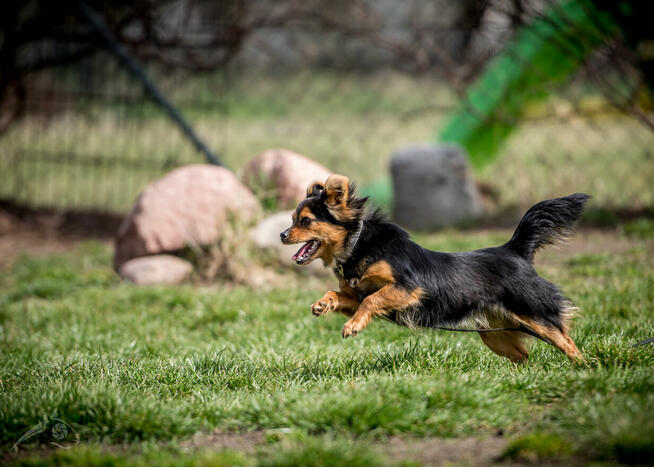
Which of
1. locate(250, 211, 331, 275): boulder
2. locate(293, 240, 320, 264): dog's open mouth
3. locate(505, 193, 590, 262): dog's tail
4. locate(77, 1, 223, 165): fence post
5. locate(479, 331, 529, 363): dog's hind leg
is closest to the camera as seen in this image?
locate(293, 240, 320, 264): dog's open mouth

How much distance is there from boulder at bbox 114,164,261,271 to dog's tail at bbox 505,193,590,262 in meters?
3.94

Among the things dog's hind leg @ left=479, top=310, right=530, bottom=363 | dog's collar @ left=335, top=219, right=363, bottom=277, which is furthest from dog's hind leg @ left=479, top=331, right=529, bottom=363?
dog's collar @ left=335, top=219, right=363, bottom=277

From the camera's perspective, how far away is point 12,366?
449cm

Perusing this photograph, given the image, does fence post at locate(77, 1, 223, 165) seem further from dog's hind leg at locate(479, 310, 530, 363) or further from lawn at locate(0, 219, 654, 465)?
dog's hind leg at locate(479, 310, 530, 363)

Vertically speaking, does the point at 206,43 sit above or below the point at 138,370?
above

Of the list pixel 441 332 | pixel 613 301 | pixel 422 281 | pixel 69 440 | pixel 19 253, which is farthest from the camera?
pixel 19 253

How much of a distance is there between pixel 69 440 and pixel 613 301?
13.4 feet

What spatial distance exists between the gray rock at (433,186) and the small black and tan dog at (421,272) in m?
5.45

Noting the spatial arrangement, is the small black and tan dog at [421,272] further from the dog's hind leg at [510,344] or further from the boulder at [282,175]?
the boulder at [282,175]

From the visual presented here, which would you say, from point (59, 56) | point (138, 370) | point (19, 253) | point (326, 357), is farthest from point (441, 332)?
point (59, 56)

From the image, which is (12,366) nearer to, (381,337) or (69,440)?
(69,440)

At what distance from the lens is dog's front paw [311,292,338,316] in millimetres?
3498

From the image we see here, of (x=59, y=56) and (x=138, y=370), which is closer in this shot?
(x=138, y=370)

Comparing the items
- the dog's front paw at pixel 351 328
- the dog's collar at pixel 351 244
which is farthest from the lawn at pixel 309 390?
the dog's collar at pixel 351 244
